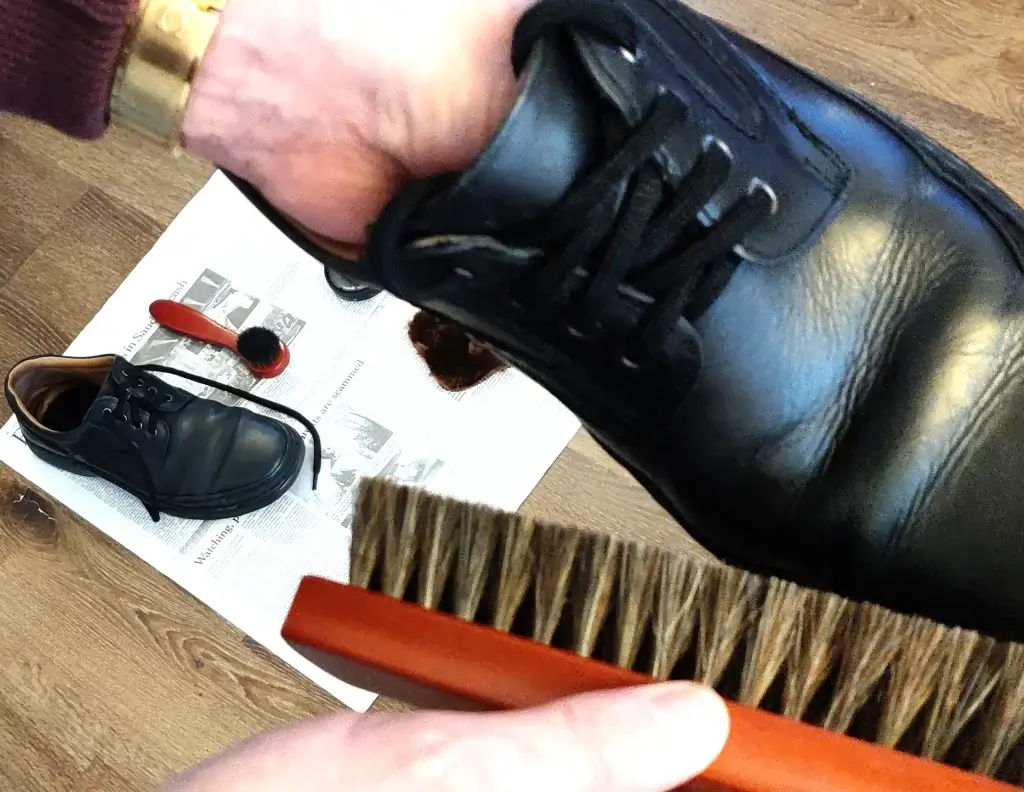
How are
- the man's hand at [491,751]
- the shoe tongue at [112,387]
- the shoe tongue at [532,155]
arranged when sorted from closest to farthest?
the man's hand at [491,751] → the shoe tongue at [532,155] → the shoe tongue at [112,387]

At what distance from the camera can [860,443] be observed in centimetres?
51

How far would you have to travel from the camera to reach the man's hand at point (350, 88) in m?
0.48

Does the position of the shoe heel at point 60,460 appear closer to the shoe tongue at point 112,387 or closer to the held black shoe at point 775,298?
the shoe tongue at point 112,387

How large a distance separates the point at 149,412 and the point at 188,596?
0.56ft

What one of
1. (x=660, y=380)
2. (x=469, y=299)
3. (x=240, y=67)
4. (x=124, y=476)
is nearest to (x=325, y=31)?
(x=240, y=67)

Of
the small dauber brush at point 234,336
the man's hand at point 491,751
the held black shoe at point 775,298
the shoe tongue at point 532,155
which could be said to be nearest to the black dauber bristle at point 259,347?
the small dauber brush at point 234,336

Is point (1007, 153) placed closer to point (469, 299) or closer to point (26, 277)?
point (469, 299)

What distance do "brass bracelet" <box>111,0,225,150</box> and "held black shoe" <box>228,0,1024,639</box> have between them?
69mm

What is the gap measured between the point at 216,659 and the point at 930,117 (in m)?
0.81

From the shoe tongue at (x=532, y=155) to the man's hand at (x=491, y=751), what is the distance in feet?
0.77

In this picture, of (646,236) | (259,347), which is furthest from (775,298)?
(259,347)

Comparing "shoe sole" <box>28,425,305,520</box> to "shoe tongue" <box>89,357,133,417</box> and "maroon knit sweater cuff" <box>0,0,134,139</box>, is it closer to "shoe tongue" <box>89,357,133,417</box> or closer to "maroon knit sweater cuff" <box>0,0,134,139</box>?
"shoe tongue" <box>89,357,133,417</box>

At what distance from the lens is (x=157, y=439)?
81cm

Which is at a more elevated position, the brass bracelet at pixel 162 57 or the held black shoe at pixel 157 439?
the brass bracelet at pixel 162 57
